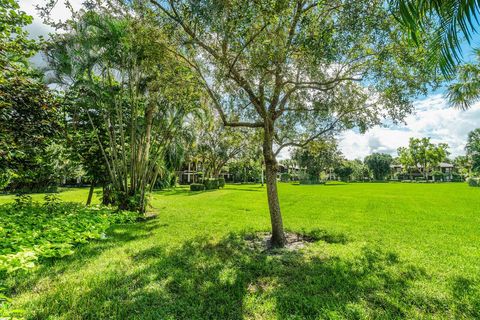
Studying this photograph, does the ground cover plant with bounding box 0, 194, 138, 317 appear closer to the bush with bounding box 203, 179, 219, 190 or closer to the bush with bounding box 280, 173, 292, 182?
the bush with bounding box 203, 179, 219, 190

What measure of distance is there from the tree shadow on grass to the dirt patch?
706 mm

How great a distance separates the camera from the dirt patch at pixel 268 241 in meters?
6.36

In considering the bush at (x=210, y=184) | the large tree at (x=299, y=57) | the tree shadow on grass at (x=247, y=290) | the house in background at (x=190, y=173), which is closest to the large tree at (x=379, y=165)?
the house in background at (x=190, y=173)

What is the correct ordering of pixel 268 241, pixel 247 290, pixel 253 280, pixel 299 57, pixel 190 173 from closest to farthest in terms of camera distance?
pixel 247 290
pixel 253 280
pixel 299 57
pixel 268 241
pixel 190 173

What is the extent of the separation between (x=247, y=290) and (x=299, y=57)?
508cm

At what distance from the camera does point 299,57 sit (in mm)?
5531

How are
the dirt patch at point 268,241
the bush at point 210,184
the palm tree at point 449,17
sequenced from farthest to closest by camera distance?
the bush at point 210,184 → the dirt patch at point 268,241 → the palm tree at point 449,17

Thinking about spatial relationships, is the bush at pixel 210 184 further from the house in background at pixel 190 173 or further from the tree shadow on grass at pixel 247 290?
the tree shadow on grass at pixel 247 290

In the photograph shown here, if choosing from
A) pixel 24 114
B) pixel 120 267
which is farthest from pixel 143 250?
pixel 24 114

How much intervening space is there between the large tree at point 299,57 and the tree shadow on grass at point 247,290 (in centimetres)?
192

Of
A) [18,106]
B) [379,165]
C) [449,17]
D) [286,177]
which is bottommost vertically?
[286,177]

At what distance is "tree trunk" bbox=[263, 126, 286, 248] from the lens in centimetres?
650

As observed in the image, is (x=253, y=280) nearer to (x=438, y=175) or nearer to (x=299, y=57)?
Result: (x=299, y=57)

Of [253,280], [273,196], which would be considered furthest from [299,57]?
[253,280]
